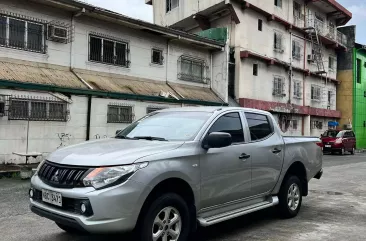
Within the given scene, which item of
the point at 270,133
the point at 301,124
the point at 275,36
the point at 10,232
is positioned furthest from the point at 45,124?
the point at 301,124

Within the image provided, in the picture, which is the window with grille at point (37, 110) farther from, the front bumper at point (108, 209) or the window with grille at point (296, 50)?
the window with grille at point (296, 50)

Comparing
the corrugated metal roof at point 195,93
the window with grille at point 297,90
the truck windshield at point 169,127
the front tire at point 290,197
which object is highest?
the window with grille at point 297,90

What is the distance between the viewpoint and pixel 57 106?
40.5ft

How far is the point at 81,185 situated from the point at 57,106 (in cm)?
922

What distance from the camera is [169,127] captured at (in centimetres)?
507

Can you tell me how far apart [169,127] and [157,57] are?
1262 cm

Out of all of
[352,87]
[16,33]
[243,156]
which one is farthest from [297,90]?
[243,156]

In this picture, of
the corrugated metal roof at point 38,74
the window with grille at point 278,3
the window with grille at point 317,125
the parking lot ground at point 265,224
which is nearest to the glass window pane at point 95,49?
the corrugated metal roof at point 38,74

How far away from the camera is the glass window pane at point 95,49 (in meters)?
14.6

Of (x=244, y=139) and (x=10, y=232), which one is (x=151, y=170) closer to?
(x=244, y=139)

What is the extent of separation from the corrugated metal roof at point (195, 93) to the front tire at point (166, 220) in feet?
42.2

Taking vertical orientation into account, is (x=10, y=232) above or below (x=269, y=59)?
below

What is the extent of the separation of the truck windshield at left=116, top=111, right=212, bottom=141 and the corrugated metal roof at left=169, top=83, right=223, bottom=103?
11506 mm

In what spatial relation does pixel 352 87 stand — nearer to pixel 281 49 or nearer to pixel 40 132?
pixel 281 49
